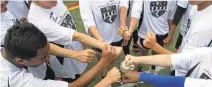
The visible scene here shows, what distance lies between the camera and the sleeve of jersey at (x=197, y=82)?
2201 millimetres

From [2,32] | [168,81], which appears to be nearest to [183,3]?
[168,81]

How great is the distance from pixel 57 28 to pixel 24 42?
86 centimetres

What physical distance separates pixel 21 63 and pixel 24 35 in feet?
0.76

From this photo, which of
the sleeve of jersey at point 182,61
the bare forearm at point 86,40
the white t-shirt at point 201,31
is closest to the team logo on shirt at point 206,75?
the sleeve of jersey at point 182,61

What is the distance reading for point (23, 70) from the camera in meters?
2.21

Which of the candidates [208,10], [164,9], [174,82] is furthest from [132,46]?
[174,82]

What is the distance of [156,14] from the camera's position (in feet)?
13.1

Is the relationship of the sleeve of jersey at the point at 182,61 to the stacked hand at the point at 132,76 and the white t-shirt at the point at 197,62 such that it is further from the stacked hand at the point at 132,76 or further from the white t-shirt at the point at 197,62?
the stacked hand at the point at 132,76

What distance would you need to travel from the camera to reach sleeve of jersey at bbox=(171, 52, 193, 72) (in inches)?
97.6

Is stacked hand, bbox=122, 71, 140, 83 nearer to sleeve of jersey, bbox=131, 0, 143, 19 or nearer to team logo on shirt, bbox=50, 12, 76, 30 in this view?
team logo on shirt, bbox=50, 12, 76, 30

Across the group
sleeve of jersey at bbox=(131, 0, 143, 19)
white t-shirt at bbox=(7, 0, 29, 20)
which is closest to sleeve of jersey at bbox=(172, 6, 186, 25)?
sleeve of jersey at bbox=(131, 0, 143, 19)

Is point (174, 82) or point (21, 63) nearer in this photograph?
point (21, 63)

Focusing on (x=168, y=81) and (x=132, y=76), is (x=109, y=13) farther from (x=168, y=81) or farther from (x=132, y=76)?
(x=168, y=81)

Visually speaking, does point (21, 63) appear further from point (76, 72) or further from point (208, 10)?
point (208, 10)
